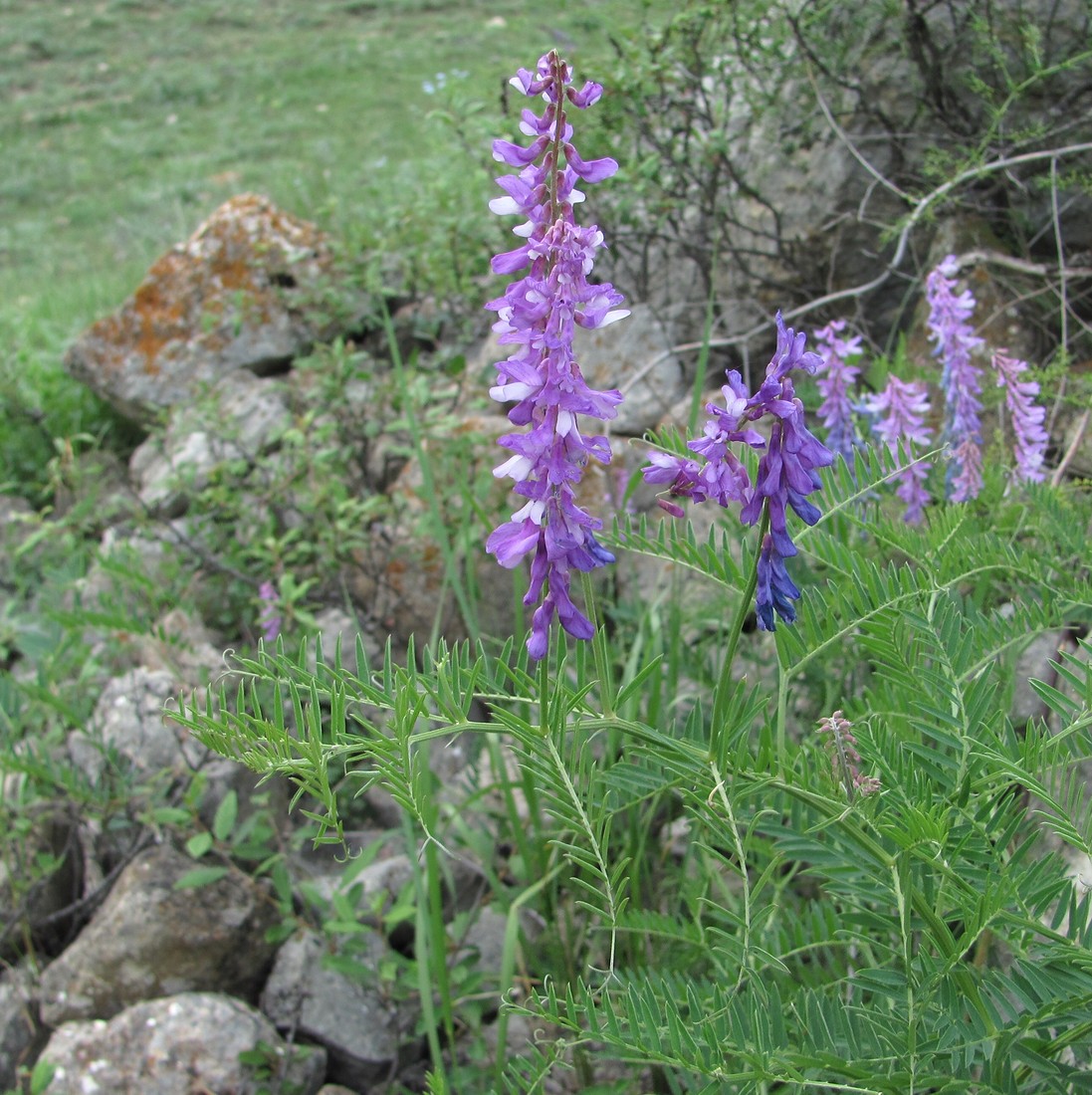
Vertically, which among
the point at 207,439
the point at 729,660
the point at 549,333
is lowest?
the point at 207,439

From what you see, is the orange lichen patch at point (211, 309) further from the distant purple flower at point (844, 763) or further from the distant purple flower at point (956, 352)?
the distant purple flower at point (844, 763)

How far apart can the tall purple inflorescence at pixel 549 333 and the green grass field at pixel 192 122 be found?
2.45 metres

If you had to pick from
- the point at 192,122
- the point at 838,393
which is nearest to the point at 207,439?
the point at 838,393

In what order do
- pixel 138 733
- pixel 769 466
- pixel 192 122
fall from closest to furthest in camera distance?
pixel 769 466 < pixel 138 733 < pixel 192 122

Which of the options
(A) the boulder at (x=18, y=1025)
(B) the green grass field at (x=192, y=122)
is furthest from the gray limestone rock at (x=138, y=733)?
(B) the green grass field at (x=192, y=122)

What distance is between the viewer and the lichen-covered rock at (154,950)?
218 cm

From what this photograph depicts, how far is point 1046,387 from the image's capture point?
2.25 m

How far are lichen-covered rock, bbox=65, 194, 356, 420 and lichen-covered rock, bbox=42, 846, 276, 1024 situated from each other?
2.37 meters

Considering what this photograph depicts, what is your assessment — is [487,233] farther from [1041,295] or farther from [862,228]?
[1041,295]

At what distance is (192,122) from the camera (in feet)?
36.4

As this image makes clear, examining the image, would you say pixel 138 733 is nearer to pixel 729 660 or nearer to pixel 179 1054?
pixel 179 1054

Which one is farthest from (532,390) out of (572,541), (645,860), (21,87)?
(21,87)

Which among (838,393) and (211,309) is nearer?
(838,393)

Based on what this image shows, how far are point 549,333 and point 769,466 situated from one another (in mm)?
263
